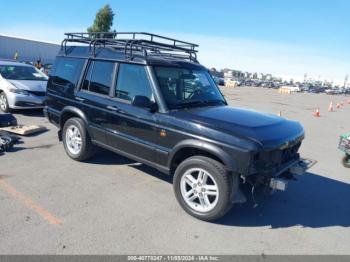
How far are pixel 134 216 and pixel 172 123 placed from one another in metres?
1.31

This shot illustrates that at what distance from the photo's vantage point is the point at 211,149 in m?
3.94

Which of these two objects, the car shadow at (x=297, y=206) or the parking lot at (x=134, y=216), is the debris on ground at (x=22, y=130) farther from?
the car shadow at (x=297, y=206)

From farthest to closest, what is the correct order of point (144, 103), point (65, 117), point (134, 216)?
point (65, 117) < point (144, 103) < point (134, 216)

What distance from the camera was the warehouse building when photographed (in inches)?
1688

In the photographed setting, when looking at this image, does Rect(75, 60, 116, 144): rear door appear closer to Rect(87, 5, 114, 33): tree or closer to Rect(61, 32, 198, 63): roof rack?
Rect(61, 32, 198, 63): roof rack

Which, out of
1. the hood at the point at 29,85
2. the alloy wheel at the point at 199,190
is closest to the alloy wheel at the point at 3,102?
the hood at the point at 29,85

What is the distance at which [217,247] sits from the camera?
3.60 metres

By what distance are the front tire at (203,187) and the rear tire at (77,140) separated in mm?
2198

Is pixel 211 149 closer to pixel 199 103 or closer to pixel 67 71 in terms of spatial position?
pixel 199 103

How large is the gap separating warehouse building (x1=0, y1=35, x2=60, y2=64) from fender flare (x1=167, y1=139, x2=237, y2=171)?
41.9 m

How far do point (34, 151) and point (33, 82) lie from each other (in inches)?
185

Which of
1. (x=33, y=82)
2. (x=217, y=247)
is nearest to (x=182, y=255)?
(x=217, y=247)

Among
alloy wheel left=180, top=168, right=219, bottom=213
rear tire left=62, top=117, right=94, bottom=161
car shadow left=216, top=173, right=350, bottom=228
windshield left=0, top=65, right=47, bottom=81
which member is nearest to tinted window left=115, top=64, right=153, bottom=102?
→ rear tire left=62, top=117, right=94, bottom=161

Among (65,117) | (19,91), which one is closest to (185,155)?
(65,117)
